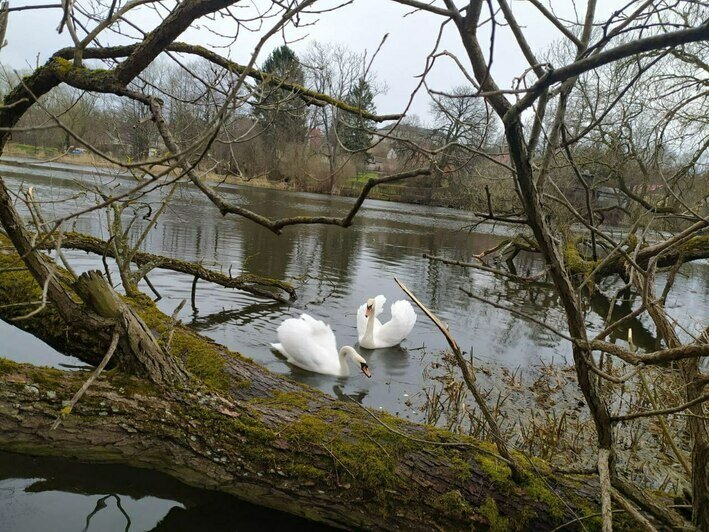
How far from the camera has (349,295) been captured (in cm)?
1107

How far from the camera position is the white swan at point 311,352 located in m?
6.91

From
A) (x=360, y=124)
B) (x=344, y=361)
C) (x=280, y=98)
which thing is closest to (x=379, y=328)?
(x=344, y=361)

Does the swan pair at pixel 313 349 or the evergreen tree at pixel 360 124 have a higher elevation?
the evergreen tree at pixel 360 124

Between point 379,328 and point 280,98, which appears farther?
point 379,328

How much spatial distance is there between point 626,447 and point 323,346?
387 centimetres

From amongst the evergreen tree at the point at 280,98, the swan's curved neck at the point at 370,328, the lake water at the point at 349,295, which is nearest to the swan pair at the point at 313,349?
the lake water at the point at 349,295

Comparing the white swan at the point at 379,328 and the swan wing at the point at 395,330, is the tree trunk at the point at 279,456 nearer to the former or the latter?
the white swan at the point at 379,328

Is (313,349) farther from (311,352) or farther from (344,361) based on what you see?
(344,361)

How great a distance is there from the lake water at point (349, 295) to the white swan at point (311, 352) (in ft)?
0.48

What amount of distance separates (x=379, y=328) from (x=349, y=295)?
2573 millimetres

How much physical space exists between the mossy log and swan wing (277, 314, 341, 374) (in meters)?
3.58

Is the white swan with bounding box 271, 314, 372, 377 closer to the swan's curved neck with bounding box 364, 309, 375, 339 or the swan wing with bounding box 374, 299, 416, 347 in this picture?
the swan's curved neck with bounding box 364, 309, 375, 339

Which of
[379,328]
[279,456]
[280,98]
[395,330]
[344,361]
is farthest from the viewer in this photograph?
[379,328]

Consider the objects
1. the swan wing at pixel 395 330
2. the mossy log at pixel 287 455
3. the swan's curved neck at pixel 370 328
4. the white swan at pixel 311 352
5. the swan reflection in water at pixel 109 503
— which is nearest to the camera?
the mossy log at pixel 287 455
